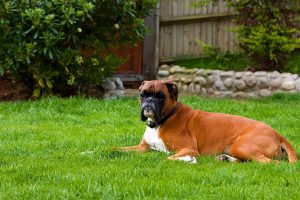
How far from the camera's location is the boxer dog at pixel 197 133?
651 centimetres

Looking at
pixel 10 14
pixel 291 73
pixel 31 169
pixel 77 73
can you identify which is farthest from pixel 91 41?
pixel 31 169

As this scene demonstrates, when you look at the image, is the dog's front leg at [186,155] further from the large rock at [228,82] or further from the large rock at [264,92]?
the large rock at [228,82]

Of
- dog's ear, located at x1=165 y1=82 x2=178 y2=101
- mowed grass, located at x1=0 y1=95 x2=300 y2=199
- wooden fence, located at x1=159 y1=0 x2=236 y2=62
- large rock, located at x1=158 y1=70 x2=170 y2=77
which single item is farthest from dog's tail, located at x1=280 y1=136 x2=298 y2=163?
wooden fence, located at x1=159 y1=0 x2=236 y2=62

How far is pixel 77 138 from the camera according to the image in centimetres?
Result: 792

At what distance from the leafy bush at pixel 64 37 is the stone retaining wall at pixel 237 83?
2112 mm

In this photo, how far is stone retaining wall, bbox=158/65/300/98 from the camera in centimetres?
1325

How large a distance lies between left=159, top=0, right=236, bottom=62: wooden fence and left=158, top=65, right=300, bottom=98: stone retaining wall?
1.52m

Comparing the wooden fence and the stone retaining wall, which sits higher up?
the wooden fence

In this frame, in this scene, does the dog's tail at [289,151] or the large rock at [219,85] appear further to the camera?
the large rock at [219,85]

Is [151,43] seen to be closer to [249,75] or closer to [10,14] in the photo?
[249,75]

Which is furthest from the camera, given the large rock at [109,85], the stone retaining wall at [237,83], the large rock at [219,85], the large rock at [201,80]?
the large rock at [201,80]

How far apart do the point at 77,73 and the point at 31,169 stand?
6.18 metres

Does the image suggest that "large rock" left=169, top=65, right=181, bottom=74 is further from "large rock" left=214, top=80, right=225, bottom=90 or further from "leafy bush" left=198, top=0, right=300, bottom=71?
"leafy bush" left=198, top=0, right=300, bottom=71

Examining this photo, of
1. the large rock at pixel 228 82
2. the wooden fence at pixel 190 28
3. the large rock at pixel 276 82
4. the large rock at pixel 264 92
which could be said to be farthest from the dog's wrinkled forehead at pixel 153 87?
the wooden fence at pixel 190 28
